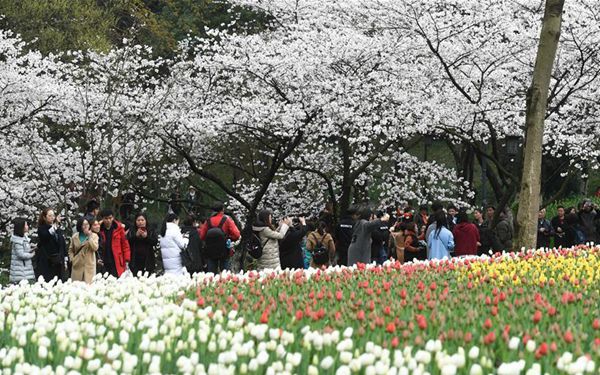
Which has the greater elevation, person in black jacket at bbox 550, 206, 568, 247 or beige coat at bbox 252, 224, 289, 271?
person in black jacket at bbox 550, 206, 568, 247

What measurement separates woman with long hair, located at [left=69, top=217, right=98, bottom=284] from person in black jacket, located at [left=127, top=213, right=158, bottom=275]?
162 cm

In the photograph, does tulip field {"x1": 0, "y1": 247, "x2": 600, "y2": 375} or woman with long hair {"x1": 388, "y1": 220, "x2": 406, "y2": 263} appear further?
woman with long hair {"x1": 388, "y1": 220, "x2": 406, "y2": 263}

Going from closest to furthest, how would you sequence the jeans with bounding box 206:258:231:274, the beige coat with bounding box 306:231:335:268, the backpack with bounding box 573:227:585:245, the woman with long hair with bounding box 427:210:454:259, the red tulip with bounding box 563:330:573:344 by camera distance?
the red tulip with bounding box 563:330:573:344, the woman with long hair with bounding box 427:210:454:259, the jeans with bounding box 206:258:231:274, the beige coat with bounding box 306:231:335:268, the backpack with bounding box 573:227:585:245

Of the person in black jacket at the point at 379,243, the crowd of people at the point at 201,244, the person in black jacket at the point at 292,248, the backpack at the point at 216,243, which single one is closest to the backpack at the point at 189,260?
the crowd of people at the point at 201,244

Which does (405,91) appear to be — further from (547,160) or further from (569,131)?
(547,160)

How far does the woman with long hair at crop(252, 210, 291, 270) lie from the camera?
1270 centimetres

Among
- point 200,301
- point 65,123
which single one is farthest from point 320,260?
point 65,123

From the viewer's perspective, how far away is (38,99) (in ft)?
61.4

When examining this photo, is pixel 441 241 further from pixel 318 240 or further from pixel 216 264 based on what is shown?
pixel 216 264

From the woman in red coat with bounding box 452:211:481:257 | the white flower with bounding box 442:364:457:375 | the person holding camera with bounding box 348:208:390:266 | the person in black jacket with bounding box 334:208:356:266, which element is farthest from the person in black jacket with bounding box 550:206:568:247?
the white flower with bounding box 442:364:457:375

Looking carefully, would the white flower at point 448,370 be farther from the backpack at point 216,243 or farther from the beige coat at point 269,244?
the backpack at point 216,243

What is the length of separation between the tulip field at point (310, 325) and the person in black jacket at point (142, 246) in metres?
4.51

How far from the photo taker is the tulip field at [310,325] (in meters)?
4.86

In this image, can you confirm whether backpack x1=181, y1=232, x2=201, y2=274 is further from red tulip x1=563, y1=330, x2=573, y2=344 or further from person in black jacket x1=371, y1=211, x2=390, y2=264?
red tulip x1=563, y1=330, x2=573, y2=344
